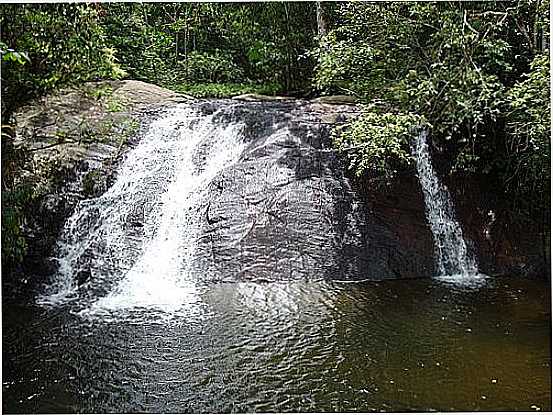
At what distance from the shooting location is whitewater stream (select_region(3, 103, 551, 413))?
350 cm

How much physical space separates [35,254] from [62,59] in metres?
1.96

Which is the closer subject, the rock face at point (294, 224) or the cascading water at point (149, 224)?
the cascading water at point (149, 224)

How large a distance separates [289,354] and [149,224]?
2576 mm

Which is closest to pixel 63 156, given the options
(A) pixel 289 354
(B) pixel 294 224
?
(B) pixel 294 224

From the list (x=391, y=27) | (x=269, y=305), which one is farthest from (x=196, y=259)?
(x=391, y=27)

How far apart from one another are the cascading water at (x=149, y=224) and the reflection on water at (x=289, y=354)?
413 mm

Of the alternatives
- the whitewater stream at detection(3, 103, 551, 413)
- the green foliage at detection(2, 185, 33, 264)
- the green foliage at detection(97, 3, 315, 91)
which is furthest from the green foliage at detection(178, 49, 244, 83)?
the green foliage at detection(2, 185, 33, 264)

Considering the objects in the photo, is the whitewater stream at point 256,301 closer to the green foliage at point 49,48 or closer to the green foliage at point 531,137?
the green foliage at point 531,137

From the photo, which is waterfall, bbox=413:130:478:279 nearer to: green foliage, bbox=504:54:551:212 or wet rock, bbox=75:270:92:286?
green foliage, bbox=504:54:551:212

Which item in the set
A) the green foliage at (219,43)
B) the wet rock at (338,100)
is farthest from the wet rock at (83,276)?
the green foliage at (219,43)

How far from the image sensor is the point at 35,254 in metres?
5.64

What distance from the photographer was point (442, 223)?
6445mm

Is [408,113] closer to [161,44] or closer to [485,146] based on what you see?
[485,146]

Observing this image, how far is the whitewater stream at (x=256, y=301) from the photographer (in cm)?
350
